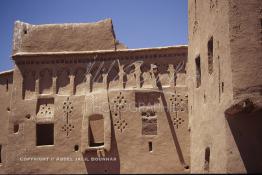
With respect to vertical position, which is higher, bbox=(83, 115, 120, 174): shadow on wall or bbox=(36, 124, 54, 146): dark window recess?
bbox=(36, 124, 54, 146): dark window recess

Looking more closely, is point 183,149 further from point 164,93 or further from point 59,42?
point 59,42

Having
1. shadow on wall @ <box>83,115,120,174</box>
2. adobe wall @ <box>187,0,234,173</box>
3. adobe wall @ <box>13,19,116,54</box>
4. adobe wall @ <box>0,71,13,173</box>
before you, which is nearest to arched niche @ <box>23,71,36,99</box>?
adobe wall @ <box>13,19,116,54</box>

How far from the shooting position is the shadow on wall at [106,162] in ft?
70.1

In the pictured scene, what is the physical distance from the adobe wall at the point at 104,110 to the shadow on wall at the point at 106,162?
4cm

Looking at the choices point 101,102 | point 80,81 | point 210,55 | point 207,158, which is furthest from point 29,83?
point 207,158

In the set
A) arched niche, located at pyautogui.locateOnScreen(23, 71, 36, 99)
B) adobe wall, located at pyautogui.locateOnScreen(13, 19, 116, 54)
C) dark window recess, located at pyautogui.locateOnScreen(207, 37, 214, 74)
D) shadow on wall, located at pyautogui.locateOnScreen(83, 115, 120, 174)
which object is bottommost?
shadow on wall, located at pyautogui.locateOnScreen(83, 115, 120, 174)

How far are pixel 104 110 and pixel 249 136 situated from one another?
329 inches

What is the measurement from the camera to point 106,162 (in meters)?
21.5

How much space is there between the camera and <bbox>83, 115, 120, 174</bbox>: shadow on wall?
21.4 meters

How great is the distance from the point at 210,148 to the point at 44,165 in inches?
327

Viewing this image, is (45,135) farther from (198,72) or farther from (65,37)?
(198,72)

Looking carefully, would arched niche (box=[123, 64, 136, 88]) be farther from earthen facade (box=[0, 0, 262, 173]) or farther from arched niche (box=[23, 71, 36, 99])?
arched niche (box=[23, 71, 36, 99])

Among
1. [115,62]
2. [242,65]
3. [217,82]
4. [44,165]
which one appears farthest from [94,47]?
[242,65]

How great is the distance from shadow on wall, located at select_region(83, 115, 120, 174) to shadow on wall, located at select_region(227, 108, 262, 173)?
7.43 meters
